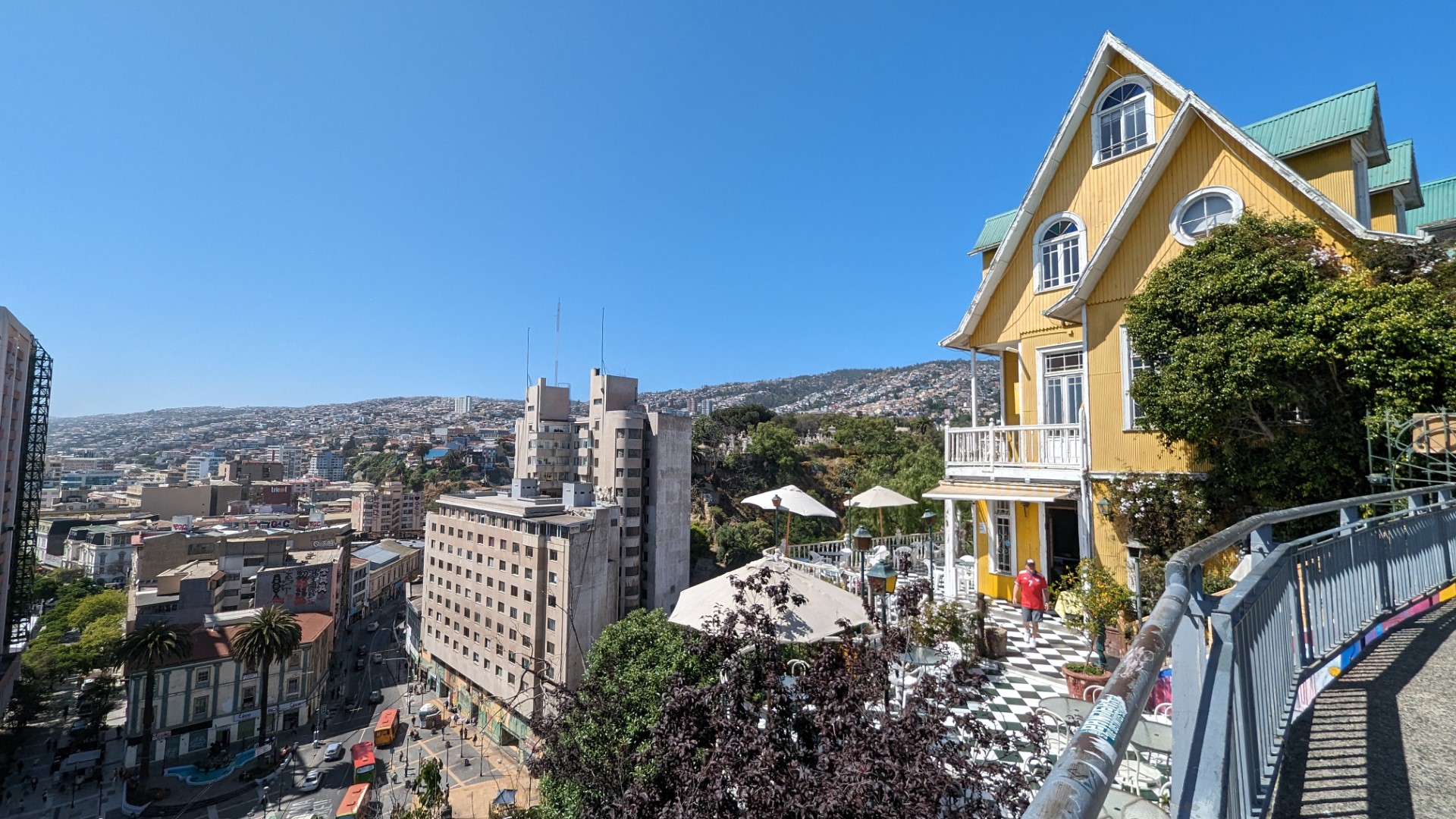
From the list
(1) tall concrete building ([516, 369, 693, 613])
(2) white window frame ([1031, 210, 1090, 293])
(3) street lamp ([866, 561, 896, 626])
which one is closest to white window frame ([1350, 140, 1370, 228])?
(2) white window frame ([1031, 210, 1090, 293])

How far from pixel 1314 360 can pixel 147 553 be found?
245 ft

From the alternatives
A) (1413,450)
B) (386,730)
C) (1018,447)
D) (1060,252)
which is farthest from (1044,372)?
(386,730)

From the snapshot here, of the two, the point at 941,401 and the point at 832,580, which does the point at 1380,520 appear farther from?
the point at 941,401

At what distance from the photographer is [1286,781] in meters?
2.84

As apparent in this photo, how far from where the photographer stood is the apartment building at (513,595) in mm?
37281

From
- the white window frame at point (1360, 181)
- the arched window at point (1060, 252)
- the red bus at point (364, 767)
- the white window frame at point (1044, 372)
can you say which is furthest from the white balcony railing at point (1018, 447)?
the red bus at point (364, 767)

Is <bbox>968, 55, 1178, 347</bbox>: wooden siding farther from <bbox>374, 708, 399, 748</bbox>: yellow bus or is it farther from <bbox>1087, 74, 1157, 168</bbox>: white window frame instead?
<bbox>374, 708, 399, 748</bbox>: yellow bus

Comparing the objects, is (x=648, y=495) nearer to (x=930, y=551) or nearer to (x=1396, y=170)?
(x=930, y=551)

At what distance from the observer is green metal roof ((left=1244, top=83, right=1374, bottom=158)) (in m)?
10.0

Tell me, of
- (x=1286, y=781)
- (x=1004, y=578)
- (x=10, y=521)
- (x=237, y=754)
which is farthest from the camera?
(x=10, y=521)

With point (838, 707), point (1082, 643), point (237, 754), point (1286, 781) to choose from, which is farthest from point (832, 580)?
point (237, 754)

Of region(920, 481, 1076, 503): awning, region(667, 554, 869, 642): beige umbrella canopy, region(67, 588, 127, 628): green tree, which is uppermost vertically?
region(920, 481, 1076, 503): awning

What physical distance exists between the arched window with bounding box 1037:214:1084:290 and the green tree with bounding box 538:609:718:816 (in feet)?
35.1

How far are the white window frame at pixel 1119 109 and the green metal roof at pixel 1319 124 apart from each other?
2.10 meters
